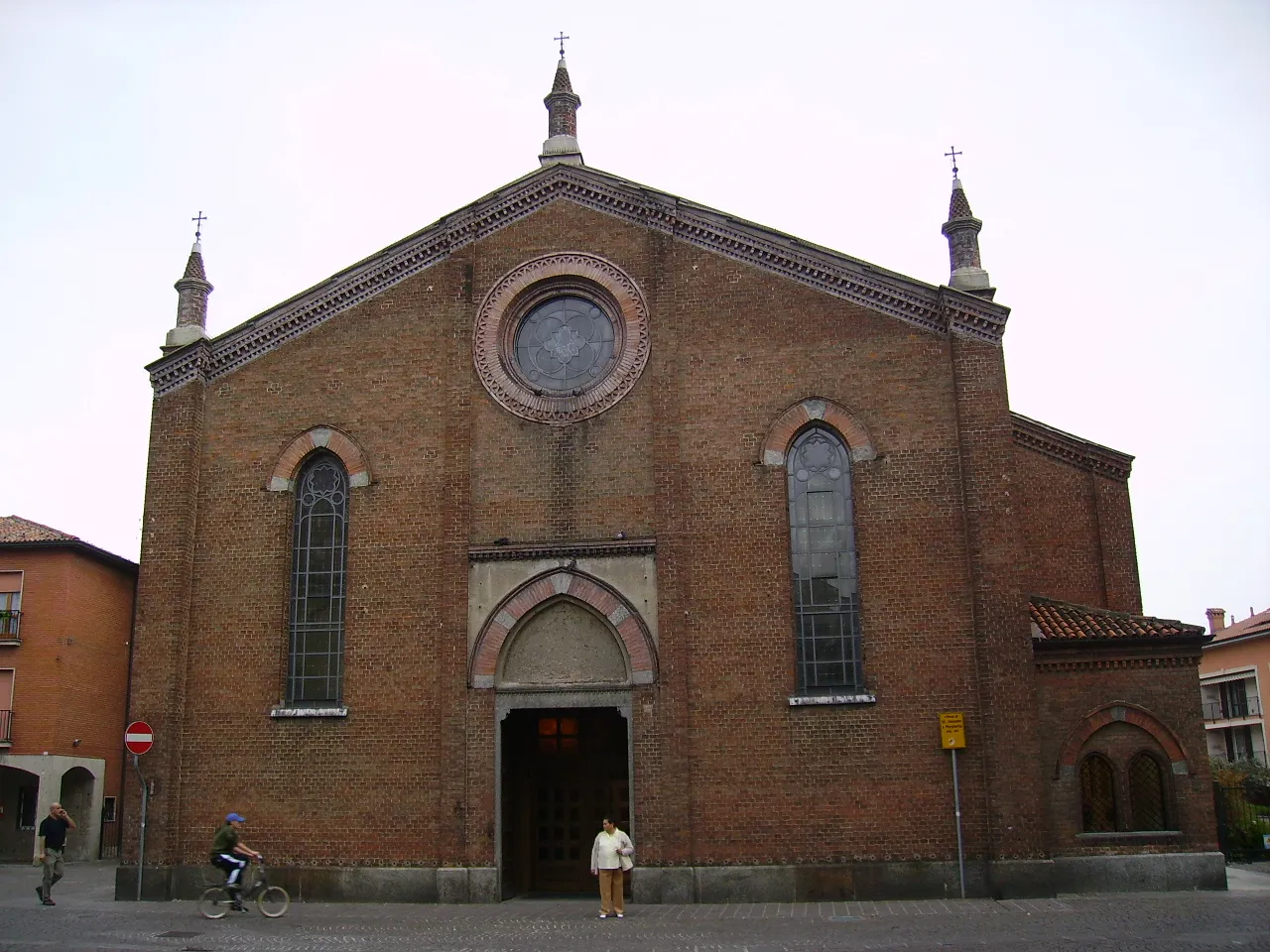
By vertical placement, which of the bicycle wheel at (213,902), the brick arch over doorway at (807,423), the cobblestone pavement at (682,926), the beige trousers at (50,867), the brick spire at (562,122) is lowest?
the cobblestone pavement at (682,926)

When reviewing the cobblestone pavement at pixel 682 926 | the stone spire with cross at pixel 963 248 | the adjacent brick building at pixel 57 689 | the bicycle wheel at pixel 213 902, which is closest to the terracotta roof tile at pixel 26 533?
the adjacent brick building at pixel 57 689

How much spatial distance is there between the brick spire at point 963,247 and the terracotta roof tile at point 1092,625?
579 cm

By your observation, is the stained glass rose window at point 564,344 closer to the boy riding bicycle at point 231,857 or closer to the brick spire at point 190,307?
the brick spire at point 190,307

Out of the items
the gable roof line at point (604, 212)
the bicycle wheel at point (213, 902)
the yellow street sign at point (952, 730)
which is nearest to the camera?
the bicycle wheel at point (213, 902)

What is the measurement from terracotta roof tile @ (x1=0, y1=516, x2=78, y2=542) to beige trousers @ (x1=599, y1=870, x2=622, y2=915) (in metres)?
21.8

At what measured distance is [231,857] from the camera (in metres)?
18.7

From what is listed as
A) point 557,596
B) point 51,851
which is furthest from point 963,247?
point 51,851

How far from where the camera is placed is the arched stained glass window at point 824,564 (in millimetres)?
20266

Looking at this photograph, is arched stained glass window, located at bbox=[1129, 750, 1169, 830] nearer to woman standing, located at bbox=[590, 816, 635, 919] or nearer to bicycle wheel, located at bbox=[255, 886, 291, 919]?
woman standing, located at bbox=[590, 816, 635, 919]

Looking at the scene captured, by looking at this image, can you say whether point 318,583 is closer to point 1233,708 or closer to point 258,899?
point 258,899

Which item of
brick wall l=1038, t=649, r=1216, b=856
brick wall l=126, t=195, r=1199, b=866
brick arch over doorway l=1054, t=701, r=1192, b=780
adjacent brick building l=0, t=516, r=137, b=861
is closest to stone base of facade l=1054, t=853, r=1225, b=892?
brick wall l=1038, t=649, r=1216, b=856

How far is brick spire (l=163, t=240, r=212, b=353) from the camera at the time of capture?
2369 cm

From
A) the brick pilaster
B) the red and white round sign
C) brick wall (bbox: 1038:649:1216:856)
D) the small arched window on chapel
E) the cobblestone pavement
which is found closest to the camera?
the cobblestone pavement

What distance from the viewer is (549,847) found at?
2205cm
